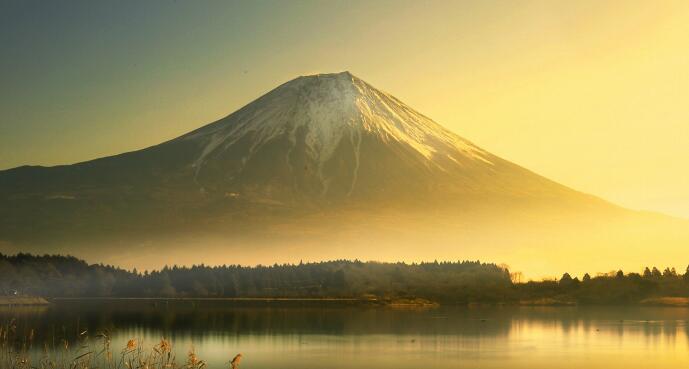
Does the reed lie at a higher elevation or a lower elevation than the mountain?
lower

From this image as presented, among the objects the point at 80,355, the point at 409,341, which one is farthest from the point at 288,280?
the point at 80,355

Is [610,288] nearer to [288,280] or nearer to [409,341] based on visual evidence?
[288,280]

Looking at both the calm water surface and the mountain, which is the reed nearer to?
the calm water surface

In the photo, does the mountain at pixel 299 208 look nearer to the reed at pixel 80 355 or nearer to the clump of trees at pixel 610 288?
the clump of trees at pixel 610 288

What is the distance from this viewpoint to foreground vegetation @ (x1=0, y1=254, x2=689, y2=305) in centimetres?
16350

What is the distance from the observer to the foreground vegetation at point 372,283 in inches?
6437

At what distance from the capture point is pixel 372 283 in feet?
546

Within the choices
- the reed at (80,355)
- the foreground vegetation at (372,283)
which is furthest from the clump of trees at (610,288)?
the reed at (80,355)

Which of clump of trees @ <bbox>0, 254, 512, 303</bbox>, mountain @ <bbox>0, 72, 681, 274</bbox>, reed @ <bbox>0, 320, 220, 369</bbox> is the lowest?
reed @ <bbox>0, 320, 220, 369</bbox>

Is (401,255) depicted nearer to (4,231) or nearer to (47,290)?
(47,290)

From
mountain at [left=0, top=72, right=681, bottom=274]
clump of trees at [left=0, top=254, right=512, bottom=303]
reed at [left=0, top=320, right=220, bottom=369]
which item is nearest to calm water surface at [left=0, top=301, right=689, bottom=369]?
reed at [left=0, top=320, right=220, bottom=369]

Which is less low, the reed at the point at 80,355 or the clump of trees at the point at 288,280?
the clump of trees at the point at 288,280

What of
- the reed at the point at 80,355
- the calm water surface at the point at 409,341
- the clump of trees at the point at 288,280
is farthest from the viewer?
the clump of trees at the point at 288,280

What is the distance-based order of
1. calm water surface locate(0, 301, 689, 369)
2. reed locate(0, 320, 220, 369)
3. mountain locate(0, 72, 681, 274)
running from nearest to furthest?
1. reed locate(0, 320, 220, 369)
2. calm water surface locate(0, 301, 689, 369)
3. mountain locate(0, 72, 681, 274)
